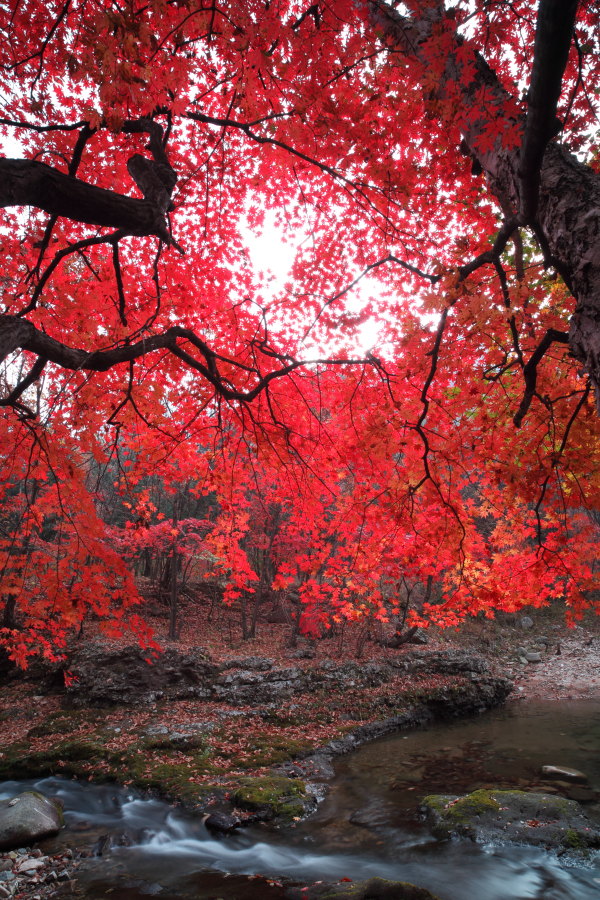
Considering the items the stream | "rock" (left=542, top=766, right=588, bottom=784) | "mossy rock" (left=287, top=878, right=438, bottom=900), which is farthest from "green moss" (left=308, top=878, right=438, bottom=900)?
"rock" (left=542, top=766, right=588, bottom=784)

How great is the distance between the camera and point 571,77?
13.0 ft

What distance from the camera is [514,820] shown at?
→ 17.8 ft

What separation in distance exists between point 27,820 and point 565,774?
25.5 feet

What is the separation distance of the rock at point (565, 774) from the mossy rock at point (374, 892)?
4.72m

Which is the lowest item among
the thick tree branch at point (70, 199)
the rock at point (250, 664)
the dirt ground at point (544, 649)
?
the dirt ground at point (544, 649)

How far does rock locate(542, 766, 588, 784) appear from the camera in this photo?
702 cm

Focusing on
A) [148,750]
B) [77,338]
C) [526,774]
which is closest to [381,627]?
[526,774]

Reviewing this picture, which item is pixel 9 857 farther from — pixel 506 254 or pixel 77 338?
pixel 506 254

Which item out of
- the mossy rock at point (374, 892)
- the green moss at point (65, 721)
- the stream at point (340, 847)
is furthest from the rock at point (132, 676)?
the mossy rock at point (374, 892)

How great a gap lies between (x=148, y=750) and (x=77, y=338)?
663cm

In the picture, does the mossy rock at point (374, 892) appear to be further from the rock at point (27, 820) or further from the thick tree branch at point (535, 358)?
the thick tree branch at point (535, 358)

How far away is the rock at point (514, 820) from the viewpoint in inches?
201

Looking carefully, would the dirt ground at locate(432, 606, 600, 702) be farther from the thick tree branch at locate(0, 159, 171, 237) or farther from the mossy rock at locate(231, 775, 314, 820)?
the thick tree branch at locate(0, 159, 171, 237)

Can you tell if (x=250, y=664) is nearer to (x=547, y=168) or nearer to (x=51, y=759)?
A: (x=51, y=759)
